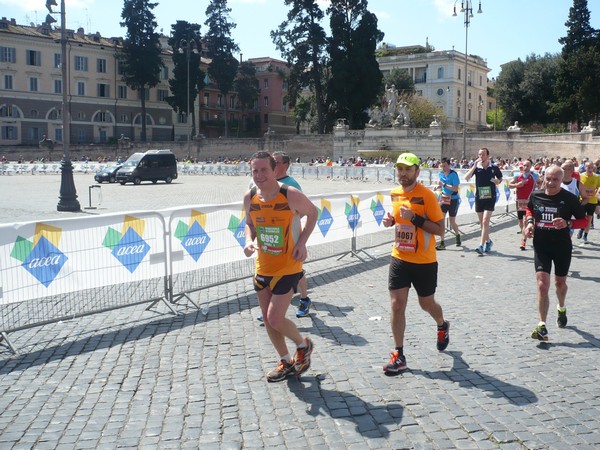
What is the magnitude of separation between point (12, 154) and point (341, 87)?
34513 millimetres

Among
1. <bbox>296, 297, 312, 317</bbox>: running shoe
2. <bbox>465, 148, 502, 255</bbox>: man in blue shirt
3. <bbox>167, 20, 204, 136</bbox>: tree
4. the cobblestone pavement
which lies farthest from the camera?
<bbox>167, 20, 204, 136</bbox>: tree

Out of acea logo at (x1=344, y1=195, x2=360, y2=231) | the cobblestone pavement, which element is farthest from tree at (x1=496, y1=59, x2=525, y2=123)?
the cobblestone pavement

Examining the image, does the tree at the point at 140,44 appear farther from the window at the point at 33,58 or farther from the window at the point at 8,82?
the window at the point at 8,82

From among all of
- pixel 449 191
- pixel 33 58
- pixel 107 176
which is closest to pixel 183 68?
pixel 33 58

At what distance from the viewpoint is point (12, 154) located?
66062 millimetres

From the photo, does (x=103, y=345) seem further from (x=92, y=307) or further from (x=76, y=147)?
(x=76, y=147)

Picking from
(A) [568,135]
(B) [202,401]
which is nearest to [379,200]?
(B) [202,401]

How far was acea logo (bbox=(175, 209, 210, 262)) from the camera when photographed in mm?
8047

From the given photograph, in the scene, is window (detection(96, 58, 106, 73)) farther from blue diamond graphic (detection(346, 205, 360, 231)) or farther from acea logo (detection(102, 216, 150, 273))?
acea logo (detection(102, 216, 150, 273))

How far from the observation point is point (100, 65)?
80000 mm

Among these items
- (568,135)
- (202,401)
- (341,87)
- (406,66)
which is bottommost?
(202,401)

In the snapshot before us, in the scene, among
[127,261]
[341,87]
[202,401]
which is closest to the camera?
[202,401]

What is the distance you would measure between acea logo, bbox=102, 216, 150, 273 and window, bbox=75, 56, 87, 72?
253ft

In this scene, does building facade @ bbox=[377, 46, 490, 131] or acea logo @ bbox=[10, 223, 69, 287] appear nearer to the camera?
acea logo @ bbox=[10, 223, 69, 287]
